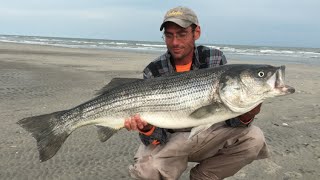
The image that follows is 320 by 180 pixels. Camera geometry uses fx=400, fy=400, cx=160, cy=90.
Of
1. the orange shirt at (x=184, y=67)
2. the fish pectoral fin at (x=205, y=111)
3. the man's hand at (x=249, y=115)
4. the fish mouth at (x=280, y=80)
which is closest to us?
the fish mouth at (x=280, y=80)

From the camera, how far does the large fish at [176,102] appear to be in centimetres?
404

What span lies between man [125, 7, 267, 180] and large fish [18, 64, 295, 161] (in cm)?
35

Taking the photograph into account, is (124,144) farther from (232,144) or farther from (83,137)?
(232,144)

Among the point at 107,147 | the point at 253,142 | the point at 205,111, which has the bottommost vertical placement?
→ the point at 107,147

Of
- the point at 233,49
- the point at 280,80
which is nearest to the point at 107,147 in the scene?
the point at 280,80

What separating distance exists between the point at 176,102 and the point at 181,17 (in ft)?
3.30

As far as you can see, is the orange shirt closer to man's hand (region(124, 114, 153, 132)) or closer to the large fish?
the large fish

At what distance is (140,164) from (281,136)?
12.2ft

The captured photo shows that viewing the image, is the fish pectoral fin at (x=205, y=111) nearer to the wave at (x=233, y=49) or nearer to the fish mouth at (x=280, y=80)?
the fish mouth at (x=280, y=80)

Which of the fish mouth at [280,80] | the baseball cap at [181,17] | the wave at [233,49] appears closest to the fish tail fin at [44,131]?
the baseball cap at [181,17]

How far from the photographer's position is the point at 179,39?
15.2ft

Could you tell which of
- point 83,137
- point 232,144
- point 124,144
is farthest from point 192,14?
point 83,137

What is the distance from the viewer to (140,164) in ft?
15.3

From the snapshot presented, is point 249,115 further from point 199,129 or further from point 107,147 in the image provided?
point 107,147
